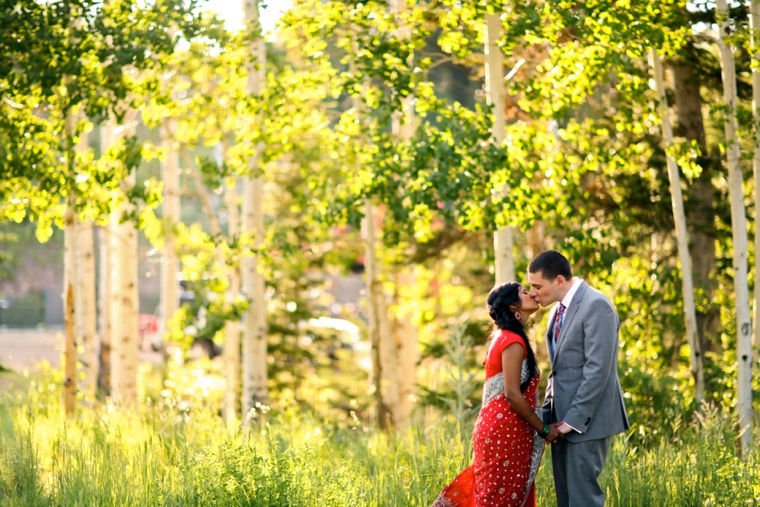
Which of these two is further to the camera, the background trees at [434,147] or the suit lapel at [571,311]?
the background trees at [434,147]

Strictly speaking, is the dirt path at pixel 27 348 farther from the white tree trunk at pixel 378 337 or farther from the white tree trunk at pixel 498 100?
the white tree trunk at pixel 498 100

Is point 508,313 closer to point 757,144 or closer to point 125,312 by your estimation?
point 757,144

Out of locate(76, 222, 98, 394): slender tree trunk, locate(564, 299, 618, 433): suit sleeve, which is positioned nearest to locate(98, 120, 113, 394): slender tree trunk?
locate(76, 222, 98, 394): slender tree trunk

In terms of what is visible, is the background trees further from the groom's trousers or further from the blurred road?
the blurred road

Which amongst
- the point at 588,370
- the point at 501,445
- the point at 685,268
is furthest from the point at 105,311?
the point at 588,370

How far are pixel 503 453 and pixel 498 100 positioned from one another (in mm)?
4653

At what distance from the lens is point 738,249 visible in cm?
791

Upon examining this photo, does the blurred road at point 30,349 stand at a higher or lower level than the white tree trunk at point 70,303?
lower

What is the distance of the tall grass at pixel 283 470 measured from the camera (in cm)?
507

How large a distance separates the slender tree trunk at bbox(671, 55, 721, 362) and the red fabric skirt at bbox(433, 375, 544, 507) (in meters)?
6.09

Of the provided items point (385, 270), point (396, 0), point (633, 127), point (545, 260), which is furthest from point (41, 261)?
point (545, 260)

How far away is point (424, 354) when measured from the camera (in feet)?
44.3

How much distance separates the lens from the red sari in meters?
4.78

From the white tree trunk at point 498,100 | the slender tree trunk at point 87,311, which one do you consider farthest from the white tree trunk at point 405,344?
the slender tree trunk at point 87,311
